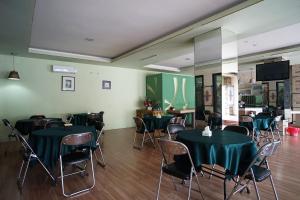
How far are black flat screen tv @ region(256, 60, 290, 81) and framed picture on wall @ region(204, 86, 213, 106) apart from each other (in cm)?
399

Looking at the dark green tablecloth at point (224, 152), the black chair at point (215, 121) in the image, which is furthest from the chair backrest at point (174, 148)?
the black chair at point (215, 121)

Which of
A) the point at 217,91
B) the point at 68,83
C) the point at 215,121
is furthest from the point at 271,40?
the point at 68,83

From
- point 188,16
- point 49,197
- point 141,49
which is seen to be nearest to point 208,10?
point 188,16

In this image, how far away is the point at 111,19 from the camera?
3.54m

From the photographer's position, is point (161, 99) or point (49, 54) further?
point (161, 99)

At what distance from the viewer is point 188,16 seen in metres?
3.45

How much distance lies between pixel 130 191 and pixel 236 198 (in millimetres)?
1362

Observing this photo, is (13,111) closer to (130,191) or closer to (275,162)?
(130,191)

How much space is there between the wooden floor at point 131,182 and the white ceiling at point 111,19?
2.76m

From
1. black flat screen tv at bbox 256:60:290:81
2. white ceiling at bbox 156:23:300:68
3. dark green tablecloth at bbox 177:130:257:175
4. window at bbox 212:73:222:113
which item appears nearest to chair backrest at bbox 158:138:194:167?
dark green tablecloth at bbox 177:130:257:175

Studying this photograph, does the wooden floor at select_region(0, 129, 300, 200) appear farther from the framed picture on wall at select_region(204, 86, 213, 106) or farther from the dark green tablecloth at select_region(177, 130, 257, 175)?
the framed picture on wall at select_region(204, 86, 213, 106)

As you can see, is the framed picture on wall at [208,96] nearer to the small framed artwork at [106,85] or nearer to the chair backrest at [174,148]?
the chair backrest at [174,148]

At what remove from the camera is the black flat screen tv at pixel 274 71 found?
6.33 meters

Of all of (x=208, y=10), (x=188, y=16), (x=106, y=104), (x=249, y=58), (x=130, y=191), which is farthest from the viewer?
A: (x=106, y=104)
